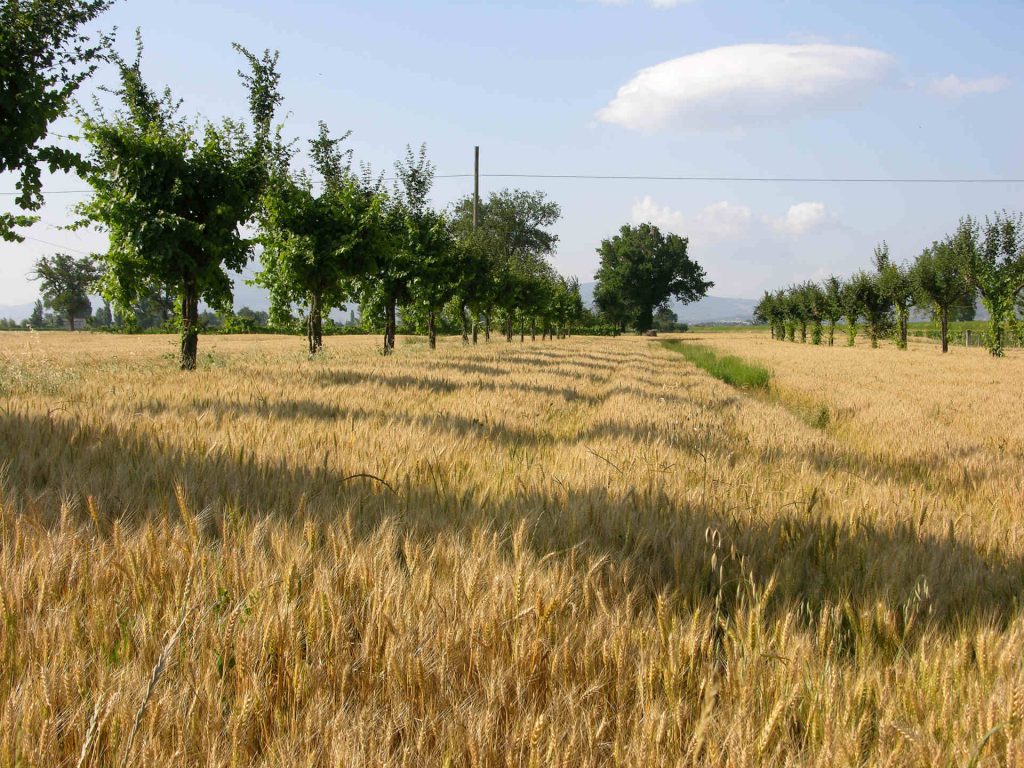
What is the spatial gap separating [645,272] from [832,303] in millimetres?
49413

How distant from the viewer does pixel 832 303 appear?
236 ft

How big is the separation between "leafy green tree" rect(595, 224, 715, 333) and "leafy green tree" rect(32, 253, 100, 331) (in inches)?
3724

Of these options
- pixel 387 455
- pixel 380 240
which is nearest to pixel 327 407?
pixel 387 455

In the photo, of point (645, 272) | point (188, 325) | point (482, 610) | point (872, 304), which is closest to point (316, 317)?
point (188, 325)

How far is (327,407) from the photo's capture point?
240 inches

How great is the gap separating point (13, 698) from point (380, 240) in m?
20.2

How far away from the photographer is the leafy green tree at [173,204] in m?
12.4

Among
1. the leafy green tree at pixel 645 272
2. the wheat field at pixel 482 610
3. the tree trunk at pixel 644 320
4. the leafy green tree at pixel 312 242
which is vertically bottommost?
the wheat field at pixel 482 610

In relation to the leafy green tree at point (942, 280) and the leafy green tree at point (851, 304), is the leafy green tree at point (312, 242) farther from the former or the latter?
the leafy green tree at point (851, 304)

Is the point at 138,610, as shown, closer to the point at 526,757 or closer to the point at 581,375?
the point at 526,757

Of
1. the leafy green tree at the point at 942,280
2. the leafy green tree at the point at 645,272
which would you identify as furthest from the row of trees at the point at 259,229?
the leafy green tree at the point at 645,272

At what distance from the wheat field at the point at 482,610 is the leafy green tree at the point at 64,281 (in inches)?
5168

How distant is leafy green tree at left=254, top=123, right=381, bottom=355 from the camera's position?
64.2ft

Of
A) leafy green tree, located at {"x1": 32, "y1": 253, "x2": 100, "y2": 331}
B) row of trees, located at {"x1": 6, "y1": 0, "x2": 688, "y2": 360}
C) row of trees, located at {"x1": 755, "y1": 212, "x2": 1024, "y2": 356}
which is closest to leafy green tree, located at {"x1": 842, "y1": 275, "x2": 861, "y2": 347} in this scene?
row of trees, located at {"x1": 755, "y1": 212, "x2": 1024, "y2": 356}
